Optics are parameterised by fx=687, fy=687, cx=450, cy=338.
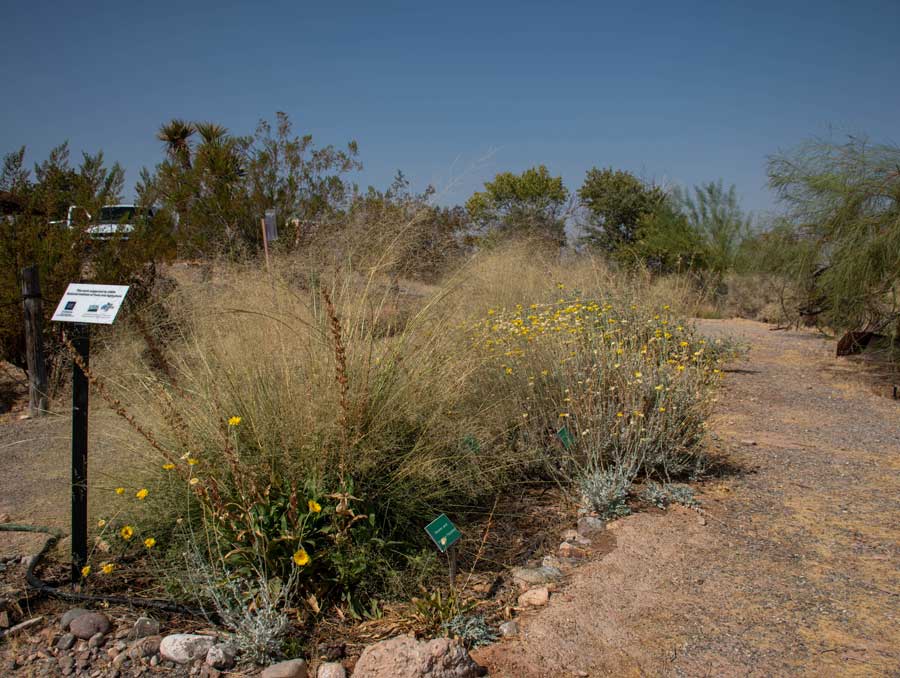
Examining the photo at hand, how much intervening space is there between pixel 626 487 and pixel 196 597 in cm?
233

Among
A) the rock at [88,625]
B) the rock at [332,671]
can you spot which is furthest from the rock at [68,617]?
the rock at [332,671]

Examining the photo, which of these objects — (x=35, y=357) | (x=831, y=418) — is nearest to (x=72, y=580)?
(x=35, y=357)

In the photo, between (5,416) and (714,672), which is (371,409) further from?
(5,416)

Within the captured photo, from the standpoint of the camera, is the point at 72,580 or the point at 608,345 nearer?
the point at 72,580

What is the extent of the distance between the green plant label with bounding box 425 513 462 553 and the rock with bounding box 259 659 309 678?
0.64 meters

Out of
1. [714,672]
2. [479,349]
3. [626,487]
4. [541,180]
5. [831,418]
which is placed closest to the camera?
[714,672]

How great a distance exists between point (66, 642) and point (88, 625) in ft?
0.28

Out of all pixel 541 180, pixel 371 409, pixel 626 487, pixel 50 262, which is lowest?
pixel 626 487

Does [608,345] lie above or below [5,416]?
above

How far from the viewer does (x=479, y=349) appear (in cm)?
476

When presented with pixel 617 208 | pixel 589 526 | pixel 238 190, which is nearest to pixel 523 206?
pixel 617 208

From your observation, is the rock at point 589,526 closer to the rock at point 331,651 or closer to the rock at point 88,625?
the rock at point 331,651

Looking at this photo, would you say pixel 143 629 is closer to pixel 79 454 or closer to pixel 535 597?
pixel 79 454

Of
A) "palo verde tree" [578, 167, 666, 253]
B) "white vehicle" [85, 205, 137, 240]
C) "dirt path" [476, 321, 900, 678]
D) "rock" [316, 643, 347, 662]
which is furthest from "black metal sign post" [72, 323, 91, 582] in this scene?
"palo verde tree" [578, 167, 666, 253]
